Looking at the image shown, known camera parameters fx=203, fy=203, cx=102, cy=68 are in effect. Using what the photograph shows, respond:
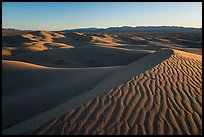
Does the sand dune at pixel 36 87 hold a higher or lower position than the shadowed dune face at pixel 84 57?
higher

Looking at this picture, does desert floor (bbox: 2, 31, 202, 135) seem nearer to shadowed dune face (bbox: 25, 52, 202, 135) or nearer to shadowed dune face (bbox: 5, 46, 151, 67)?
shadowed dune face (bbox: 25, 52, 202, 135)

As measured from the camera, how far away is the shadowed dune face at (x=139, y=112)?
3650 mm

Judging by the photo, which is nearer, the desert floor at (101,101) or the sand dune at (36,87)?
the desert floor at (101,101)

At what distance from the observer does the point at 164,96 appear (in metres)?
5.03

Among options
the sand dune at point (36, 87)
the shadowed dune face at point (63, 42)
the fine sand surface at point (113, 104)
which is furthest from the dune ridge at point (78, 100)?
the shadowed dune face at point (63, 42)

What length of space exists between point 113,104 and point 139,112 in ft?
2.05

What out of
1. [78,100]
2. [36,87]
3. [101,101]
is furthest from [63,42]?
[101,101]

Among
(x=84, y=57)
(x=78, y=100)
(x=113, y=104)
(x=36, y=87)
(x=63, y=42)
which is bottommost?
(x=63, y=42)

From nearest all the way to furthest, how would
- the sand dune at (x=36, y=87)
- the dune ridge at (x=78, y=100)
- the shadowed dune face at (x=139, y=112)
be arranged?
the shadowed dune face at (x=139, y=112) < the dune ridge at (x=78, y=100) < the sand dune at (x=36, y=87)

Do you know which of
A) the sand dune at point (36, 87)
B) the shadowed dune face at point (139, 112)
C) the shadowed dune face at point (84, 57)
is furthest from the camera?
the shadowed dune face at point (84, 57)

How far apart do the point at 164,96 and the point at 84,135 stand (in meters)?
2.46

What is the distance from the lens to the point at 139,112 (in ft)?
13.8

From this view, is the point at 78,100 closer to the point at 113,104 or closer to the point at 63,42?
the point at 113,104

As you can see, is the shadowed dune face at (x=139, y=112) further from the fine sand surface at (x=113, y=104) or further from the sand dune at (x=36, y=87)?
the sand dune at (x=36, y=87)
